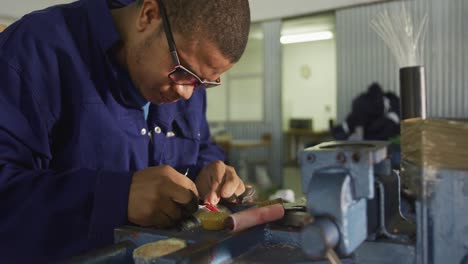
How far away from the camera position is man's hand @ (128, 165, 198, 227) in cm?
79

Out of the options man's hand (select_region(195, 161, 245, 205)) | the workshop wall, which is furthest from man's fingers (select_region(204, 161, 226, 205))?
the workshop wall

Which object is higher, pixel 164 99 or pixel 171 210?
pixel 164 99

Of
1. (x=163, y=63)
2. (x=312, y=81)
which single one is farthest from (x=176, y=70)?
(x=312, y=81)

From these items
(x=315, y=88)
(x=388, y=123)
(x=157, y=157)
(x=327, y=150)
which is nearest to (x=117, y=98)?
(x=157, y=157)

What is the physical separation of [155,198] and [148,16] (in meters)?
0.50

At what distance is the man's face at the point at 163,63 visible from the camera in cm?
101

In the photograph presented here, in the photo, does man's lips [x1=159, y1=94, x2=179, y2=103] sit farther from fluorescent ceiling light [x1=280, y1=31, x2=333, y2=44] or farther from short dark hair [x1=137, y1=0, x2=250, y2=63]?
fluorescent ceiling light [x1=280, y1=31, x2=333, y2=44]

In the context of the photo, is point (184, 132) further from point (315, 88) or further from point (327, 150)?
point (315, 88)

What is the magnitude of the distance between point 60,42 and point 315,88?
770 centimetres

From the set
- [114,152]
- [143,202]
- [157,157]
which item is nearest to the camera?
[143,202]

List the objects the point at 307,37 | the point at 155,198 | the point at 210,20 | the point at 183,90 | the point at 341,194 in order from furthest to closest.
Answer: the point at 307,37
the point at 183,90
the point at 210,20
the point at 155,198
the point at 341,194

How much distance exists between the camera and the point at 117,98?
1113 mm

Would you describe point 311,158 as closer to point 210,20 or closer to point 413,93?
point 413,93

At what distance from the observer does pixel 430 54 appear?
3.79 m
